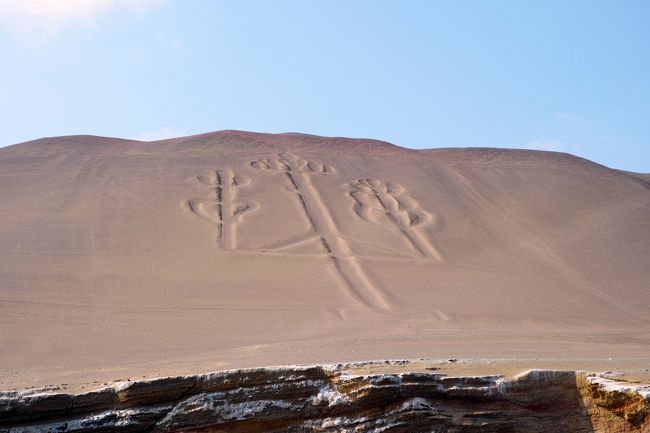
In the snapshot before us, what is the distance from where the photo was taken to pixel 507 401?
6.48 meters

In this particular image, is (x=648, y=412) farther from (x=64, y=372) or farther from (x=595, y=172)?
(x=595, y=172)

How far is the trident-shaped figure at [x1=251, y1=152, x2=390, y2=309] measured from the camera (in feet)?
67.0

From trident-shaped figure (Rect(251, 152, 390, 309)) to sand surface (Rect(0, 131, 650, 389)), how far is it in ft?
0.30

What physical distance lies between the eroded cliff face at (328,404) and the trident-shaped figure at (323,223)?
1256 centimetres

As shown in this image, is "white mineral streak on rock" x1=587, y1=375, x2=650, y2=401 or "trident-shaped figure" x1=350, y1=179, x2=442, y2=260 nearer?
"white mineral streak on rock" x1=587, y1=375, x2=650, y2=401

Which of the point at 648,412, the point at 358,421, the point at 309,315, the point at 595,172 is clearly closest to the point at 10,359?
the point at 309,315

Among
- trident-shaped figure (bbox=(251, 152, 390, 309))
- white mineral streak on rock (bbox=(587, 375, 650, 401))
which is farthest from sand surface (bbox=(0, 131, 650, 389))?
white mineral streak on rock (bbox=(587, 375, 650, 401))

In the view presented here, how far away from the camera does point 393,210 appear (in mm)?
27406

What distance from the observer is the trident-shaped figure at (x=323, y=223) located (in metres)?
20.4

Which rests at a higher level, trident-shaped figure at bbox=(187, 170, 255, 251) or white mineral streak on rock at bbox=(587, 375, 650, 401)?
trident-shaped figure at bbox=(187, 170, 255, 251)

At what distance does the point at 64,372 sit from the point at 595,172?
89.8 ft

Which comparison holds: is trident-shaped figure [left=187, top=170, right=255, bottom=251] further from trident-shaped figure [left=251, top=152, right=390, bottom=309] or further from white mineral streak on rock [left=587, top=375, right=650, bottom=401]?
white mineral streak on rock [left=587, top=375, right=650, bottom=401]

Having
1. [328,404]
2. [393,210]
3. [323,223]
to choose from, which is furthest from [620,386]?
[393,210]

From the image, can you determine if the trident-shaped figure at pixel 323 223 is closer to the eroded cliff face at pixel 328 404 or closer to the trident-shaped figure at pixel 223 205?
the trident-shaped figure at pixel 223 205
